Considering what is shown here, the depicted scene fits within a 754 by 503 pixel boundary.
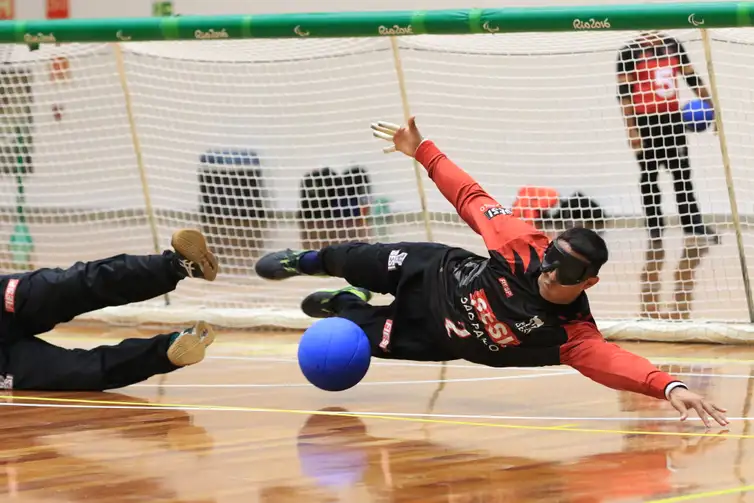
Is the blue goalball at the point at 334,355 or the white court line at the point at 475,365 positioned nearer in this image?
the blue goalball at the point at 334,355

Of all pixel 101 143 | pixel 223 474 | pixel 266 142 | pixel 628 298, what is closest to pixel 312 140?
pixel 266 142

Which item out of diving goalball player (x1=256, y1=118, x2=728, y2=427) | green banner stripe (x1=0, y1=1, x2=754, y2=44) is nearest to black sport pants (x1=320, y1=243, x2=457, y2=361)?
diving goalball player (x1=256, y1=118, x2=728, y2=427)

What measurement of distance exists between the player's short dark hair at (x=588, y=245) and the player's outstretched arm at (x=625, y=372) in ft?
1.14

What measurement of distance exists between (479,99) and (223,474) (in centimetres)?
604

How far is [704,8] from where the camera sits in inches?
254

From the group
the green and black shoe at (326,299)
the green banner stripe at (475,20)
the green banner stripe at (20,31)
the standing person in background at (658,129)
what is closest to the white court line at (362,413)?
the green and black shoe at (326,299)

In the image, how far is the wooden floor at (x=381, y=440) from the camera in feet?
12.3

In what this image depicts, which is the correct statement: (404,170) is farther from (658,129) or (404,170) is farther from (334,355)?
(334,355)

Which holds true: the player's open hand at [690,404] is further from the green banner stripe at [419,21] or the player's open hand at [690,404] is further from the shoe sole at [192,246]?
the green banner stripe at [419,21]

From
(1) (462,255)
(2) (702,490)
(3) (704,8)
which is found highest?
(3) (704,8)

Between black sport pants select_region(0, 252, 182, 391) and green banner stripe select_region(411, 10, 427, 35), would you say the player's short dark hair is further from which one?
green banner stripe select_region(411, 10, 427, 35)

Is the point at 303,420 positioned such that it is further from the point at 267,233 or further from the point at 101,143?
the point at 101,143

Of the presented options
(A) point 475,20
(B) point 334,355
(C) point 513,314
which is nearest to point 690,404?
(C) point 513,314

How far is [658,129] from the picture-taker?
802cm
